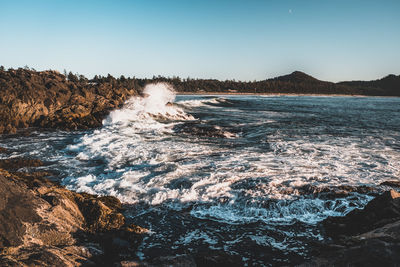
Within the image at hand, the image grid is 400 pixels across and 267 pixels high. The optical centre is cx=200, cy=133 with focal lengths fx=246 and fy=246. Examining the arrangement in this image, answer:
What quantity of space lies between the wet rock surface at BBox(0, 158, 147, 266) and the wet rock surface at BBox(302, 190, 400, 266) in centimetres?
321

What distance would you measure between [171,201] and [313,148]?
8.33 meters

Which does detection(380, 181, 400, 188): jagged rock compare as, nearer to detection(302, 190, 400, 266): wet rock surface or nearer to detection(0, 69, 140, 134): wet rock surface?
detection(302, 190, 400, 266): wet rock surface

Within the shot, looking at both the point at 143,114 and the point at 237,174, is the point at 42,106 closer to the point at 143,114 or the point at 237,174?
the point at 143,114

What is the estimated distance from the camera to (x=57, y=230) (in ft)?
13.7

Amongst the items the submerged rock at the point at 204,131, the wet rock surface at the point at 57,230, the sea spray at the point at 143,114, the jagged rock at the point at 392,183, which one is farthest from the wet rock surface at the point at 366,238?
Result: the sea spray at the point at 143,114

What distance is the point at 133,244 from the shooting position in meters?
4.70

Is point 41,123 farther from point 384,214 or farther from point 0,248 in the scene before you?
point 384,214

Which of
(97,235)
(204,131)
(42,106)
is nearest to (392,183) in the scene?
(97,235)

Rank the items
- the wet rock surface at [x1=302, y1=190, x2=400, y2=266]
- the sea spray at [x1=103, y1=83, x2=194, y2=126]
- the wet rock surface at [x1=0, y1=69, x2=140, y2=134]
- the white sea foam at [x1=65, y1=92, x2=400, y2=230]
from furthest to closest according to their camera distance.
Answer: the sea spray at [x1=103, y1=83, x2=194, y2=126] → the wet rock surface at [x1=0, y1=69, x2=140, y2=134] → the white sea foam at [x1=65, y1=92, x2=400, y2=230] → the wet rock surface at [x1=302, y1=190, x2=400, y2=266]

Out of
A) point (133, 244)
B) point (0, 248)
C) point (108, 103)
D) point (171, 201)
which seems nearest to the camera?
point (0, 248)

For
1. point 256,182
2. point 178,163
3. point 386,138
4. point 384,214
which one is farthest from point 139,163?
point 386,138

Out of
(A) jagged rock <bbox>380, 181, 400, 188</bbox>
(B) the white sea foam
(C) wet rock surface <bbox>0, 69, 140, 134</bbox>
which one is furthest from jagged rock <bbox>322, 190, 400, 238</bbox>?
(C) wet rock surface <bbox>0, 69, 140, 134</bbox>

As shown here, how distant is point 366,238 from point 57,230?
193 inches

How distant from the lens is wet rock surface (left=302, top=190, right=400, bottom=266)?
311 centimetres
